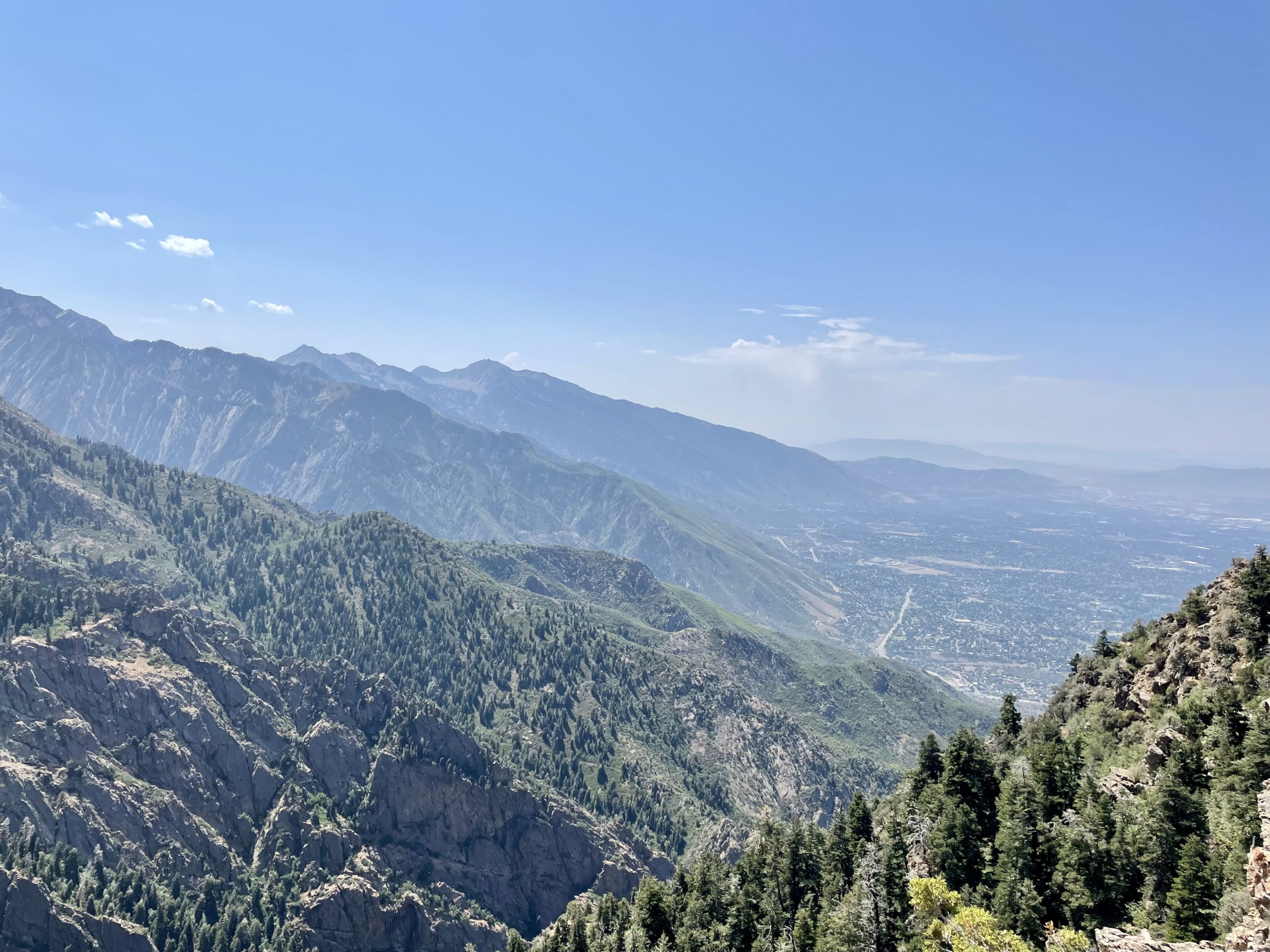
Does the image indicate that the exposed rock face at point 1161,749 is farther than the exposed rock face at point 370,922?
No

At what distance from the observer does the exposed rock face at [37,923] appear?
14288 centimetres

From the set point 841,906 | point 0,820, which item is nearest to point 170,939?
point 0,820

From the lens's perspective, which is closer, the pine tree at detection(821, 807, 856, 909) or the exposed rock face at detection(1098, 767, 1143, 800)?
the exposed rock face at detection(1098, 767, 1143, 800)

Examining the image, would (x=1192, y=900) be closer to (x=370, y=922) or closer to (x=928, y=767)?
(x=928, y=767)

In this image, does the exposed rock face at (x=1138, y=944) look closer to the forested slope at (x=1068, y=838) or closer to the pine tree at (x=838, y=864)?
the forested slope at (x=1068, y=838)

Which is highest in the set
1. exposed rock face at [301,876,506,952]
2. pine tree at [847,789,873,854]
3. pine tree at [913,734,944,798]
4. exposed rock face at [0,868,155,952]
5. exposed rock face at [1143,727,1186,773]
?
exposed rock face at [1143,727,1186,773]

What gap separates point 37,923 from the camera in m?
145

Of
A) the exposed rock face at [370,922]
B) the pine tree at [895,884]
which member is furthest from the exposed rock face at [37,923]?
the pine tree at [895,884]

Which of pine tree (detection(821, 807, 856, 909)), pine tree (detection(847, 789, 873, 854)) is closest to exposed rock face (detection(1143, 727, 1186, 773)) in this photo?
pine tree (detection(821, 807, 856, 909))

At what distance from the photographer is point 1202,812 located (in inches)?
2154

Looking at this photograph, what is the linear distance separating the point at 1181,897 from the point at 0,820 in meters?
223

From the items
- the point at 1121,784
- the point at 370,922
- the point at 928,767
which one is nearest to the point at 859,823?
the point at 928,767

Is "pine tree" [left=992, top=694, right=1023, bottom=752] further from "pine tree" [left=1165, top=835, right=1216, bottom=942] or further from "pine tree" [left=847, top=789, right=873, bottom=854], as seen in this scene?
"pine tree" [left=1165, top=835, right=1216, bottom=942]

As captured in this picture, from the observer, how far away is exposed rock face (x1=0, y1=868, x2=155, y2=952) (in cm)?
14288
